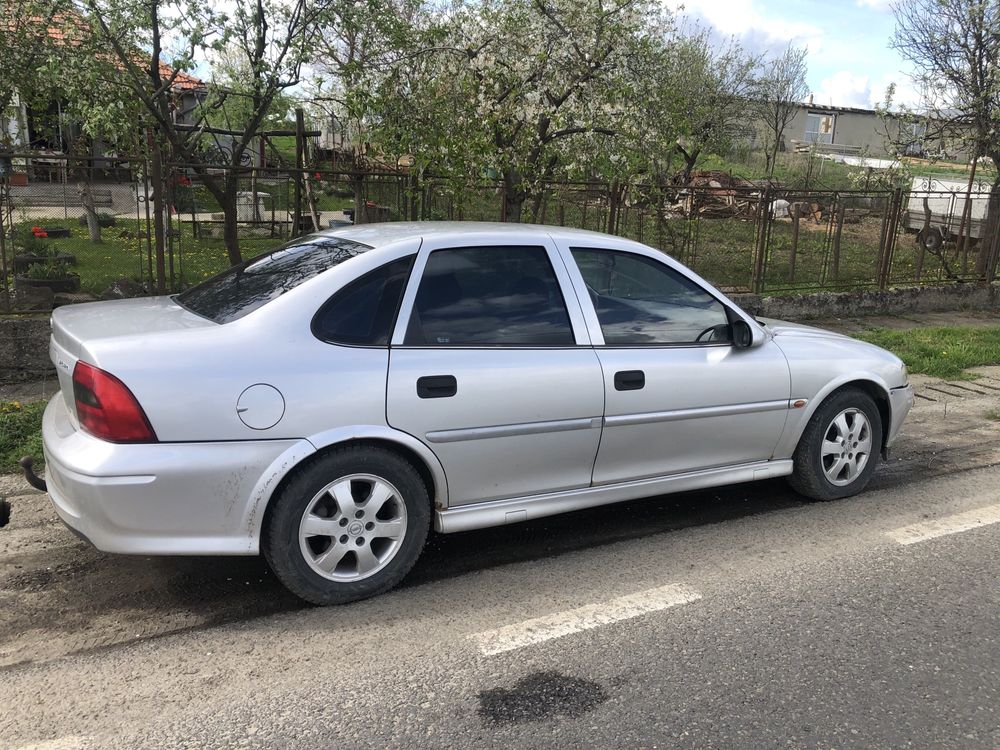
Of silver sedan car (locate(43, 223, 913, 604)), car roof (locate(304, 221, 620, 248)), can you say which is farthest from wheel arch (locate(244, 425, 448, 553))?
car roof (locate(304, 221, 620, 248))

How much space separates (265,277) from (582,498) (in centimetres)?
189

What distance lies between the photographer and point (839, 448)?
5164 millimetres

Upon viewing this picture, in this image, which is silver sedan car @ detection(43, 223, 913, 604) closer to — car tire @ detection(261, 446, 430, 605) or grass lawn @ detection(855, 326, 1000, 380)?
car tire @ detection(261, 446, 430, 605)

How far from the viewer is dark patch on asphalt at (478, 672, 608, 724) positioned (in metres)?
3.00

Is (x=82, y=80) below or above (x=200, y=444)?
above

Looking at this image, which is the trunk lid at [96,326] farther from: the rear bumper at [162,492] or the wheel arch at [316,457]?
the wheel arch at [316,457]

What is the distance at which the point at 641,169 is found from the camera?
9281 mm

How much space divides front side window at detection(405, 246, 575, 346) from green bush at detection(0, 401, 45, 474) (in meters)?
2.98

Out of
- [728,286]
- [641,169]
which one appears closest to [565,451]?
[641,169]

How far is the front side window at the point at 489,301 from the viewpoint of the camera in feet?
12.9

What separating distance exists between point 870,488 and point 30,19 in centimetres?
934

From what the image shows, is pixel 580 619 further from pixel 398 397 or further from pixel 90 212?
pixel 90 212

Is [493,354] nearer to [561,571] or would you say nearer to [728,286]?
[561,571]

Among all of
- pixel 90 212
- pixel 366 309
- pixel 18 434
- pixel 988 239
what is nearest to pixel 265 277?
pixel 366 309
